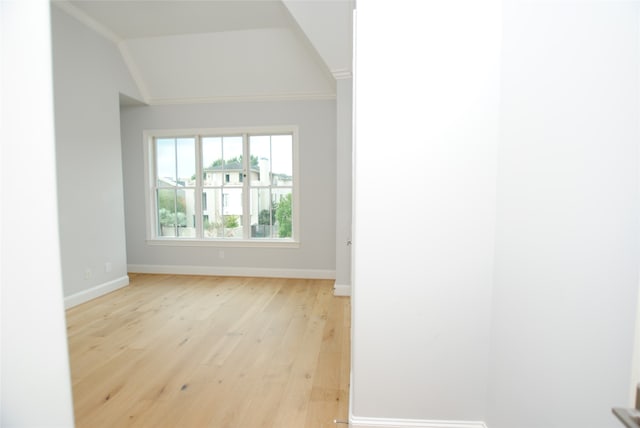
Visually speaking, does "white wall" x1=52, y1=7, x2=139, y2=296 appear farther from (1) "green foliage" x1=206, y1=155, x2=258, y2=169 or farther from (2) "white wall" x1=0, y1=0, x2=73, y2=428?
(2) "white wall" x1=0, y1=0, x2=73, y2=428

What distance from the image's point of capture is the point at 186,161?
4.49 metres

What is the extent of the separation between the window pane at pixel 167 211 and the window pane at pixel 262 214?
1.35m

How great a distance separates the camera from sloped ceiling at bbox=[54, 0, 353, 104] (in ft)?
9.62

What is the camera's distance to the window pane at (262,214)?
436cm

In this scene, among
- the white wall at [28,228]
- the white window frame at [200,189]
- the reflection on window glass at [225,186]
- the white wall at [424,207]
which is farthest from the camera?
the reflection on window glass at [225,186]

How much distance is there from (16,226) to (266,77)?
12.8 ft

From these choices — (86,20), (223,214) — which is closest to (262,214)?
(223,214)

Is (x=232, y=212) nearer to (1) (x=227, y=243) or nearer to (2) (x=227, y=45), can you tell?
(1) (x=227, y=243)

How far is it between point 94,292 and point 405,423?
3805 millimetres

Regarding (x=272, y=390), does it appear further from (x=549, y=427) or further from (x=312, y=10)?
(x=312, y=10)

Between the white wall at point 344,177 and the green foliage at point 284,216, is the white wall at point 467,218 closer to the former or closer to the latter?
the white wall at point 344,177

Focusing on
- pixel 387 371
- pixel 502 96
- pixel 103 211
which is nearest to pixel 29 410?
pixel 387 371

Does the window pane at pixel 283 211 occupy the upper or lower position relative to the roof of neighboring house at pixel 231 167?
lower

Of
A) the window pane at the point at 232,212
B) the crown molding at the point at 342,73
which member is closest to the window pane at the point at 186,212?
the window pane at the point at 232,212
